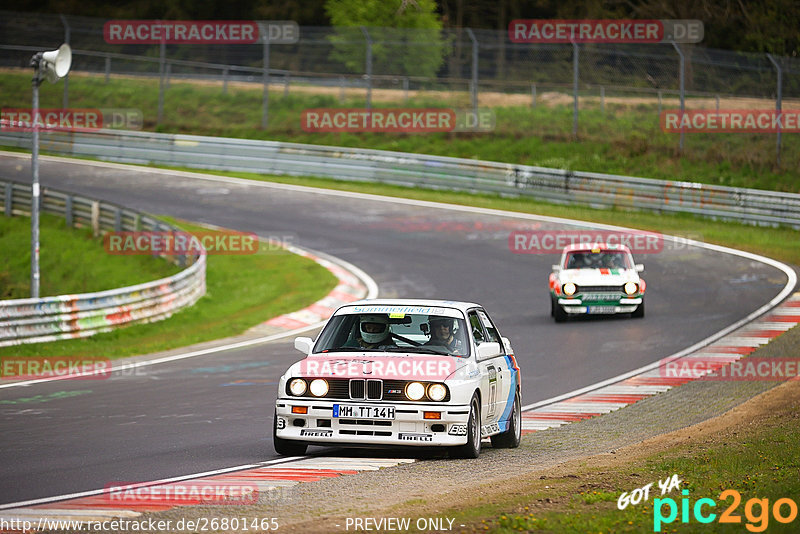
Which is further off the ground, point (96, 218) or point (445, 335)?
point (445, 335)

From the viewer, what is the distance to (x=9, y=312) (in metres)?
17.9

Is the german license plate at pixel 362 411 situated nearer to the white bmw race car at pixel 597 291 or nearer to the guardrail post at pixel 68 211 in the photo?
the white bmw race car at pixel 597 291

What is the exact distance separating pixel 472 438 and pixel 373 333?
1.39 meters

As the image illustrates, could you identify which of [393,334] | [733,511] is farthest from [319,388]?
[733,511]

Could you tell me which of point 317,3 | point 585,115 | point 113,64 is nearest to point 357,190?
point 585,115

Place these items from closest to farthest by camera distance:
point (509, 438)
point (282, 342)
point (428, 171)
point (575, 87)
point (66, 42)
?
1. point (509, 438)
2. point (282, 342)
3. point (575, 87)
4. point (428, 171)
5. point (66, 42)

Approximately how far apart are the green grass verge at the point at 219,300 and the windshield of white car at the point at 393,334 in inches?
355

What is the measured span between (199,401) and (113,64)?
3703 cm

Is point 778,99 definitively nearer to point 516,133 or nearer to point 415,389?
point 516,133

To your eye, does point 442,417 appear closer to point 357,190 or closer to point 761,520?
point 761,520

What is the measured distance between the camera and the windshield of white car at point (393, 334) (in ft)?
33.1

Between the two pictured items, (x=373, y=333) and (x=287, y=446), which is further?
(x=373, y=333)

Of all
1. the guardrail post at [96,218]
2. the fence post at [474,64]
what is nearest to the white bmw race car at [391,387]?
the guardrail post at [96,218]

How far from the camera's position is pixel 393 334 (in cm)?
1027
